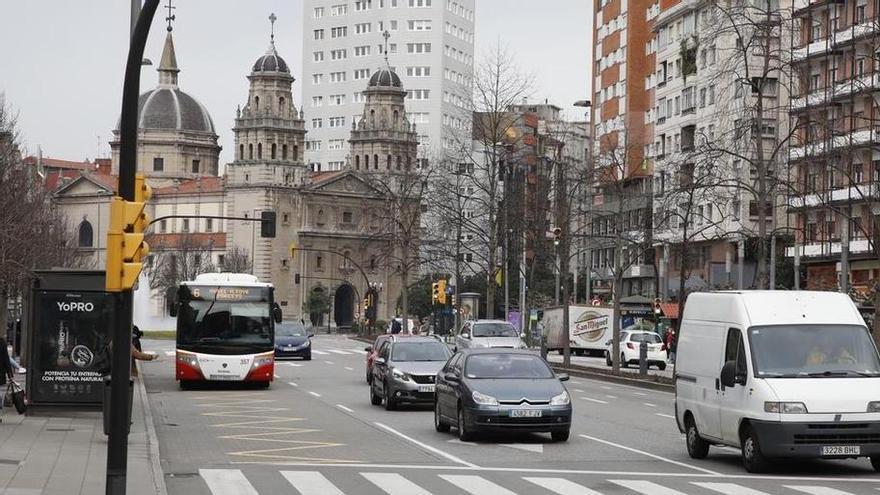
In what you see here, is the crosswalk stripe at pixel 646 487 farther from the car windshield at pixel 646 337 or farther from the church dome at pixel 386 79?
the church dome at pixel 386 79

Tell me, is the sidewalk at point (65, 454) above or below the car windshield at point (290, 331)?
below

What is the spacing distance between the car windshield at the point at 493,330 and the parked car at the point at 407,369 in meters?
19.7

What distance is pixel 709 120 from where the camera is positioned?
267ft

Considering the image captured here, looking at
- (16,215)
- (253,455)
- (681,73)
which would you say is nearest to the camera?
(253,455)

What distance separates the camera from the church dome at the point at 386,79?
178 metres

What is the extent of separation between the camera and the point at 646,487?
18703mm

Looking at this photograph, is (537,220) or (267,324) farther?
(537,220)

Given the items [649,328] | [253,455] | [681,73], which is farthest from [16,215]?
[681,73]

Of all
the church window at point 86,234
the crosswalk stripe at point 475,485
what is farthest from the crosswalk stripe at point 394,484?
the church window at point 86,234

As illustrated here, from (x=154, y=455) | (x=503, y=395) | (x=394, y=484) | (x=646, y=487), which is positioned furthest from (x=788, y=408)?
(x=154, y=455)

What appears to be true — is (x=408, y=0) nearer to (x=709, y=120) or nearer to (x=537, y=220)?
(x=709, y=120)

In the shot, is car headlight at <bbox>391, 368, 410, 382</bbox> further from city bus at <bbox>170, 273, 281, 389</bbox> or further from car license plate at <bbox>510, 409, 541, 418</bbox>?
city bus at <bbox>170, 273, 281, 389</bbox>

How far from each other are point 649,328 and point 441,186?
54.0ft

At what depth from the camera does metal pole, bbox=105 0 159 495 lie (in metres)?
14.7
